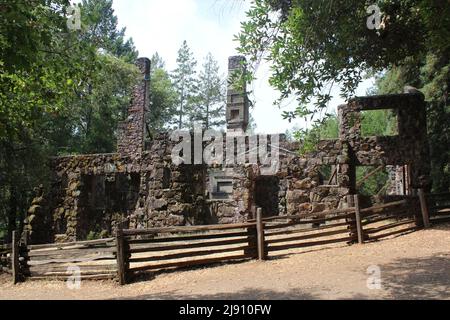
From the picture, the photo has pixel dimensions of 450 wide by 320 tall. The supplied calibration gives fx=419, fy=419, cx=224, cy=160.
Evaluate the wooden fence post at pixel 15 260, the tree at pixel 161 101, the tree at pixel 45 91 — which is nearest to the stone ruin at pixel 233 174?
the tree at pixel 45 91

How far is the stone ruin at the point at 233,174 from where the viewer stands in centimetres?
1577

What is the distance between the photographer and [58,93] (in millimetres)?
9391

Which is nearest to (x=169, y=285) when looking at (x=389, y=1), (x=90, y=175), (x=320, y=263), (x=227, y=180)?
(x=320, y=263)

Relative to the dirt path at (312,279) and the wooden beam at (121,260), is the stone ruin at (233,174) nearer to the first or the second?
the dirt path at (312,279)

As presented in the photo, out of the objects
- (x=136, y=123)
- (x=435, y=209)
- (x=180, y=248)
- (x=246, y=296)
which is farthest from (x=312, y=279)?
(x=136, y=123)

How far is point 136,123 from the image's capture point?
20.0 meters

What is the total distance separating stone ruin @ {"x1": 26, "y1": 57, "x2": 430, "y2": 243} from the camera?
15.8m

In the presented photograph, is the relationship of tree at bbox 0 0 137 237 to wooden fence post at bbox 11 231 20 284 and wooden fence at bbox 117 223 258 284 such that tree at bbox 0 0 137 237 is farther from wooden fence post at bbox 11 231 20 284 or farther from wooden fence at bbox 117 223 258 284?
wooden fence at bbox 117 223 258 284

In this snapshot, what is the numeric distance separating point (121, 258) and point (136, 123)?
11187mm

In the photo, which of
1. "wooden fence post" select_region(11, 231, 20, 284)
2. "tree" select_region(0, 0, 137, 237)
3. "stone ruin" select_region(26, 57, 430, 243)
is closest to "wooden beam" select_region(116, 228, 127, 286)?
"tree" select_region(0, 0, 137, 237)

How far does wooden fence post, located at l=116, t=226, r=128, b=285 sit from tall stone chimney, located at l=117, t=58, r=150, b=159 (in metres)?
7.95

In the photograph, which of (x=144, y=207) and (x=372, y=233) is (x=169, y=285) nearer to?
(x=372, y=233)

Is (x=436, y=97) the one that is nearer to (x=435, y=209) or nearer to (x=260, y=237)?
(x=435, y=209)
